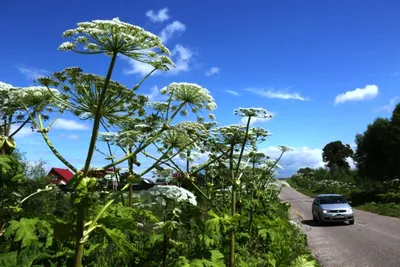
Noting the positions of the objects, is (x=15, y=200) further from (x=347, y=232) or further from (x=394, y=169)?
(x=394, y=169)

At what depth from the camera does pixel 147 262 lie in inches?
162

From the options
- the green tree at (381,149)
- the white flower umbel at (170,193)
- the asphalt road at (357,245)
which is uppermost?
the green tree at (381,149)

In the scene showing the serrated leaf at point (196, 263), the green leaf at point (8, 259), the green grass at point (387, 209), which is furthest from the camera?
the green grass at point (387, 209)

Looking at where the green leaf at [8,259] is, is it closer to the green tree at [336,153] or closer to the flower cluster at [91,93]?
the flower cluster at [91,93]

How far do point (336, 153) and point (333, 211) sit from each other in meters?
98.9

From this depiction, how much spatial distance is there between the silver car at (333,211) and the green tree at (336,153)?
9321 centimetres

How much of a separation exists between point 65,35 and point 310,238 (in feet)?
58.9

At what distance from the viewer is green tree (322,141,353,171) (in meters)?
117

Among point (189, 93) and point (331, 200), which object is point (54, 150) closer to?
point (189, 93)

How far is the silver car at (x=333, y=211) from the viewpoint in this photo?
2483cm

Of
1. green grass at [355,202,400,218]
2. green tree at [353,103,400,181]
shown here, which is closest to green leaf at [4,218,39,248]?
green grass at [355,202,400,218]

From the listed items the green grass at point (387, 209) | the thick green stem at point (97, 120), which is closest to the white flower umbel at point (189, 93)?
the thick green stem at point (97, 120)

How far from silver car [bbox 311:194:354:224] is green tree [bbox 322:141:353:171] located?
93208 mm

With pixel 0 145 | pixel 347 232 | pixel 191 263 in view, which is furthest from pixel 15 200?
pixel 347 232
